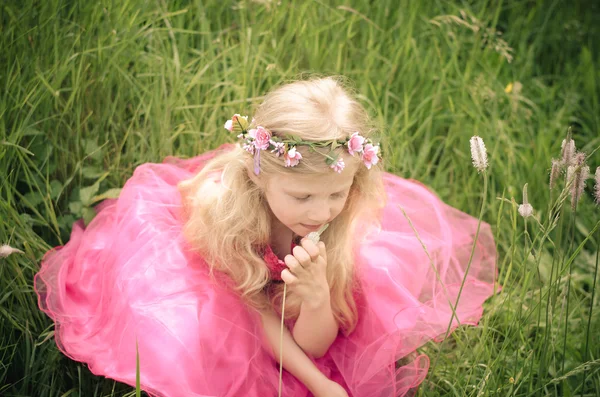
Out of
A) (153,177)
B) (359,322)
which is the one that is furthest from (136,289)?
(359,322)

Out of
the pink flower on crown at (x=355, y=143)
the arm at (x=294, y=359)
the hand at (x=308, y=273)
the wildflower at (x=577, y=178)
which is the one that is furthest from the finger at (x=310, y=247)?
the wildflower at (x=577, y=178)

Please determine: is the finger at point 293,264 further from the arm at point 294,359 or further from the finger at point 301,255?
Answer: the arm at point 294,359

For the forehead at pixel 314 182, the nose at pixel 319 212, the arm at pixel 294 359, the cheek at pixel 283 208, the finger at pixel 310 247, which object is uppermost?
the forehead at pixel 314 182

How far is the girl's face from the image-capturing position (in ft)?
5.00

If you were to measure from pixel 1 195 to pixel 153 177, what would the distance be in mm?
426

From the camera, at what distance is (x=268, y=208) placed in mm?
1701

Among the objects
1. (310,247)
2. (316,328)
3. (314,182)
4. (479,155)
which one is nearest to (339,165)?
(314,182)

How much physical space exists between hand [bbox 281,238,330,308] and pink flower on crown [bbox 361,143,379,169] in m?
0.21

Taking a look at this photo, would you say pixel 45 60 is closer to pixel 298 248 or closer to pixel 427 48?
pixel 298 248

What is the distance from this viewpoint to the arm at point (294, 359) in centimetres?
170

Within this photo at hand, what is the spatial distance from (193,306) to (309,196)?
1.38ft

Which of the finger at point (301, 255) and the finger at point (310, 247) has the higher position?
the finger at point (310, 247)

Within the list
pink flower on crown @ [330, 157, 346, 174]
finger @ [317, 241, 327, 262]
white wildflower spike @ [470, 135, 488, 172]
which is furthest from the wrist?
white wildflower spike @ [470, 135, 488, 172]

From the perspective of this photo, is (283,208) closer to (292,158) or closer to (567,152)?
(292,158)
